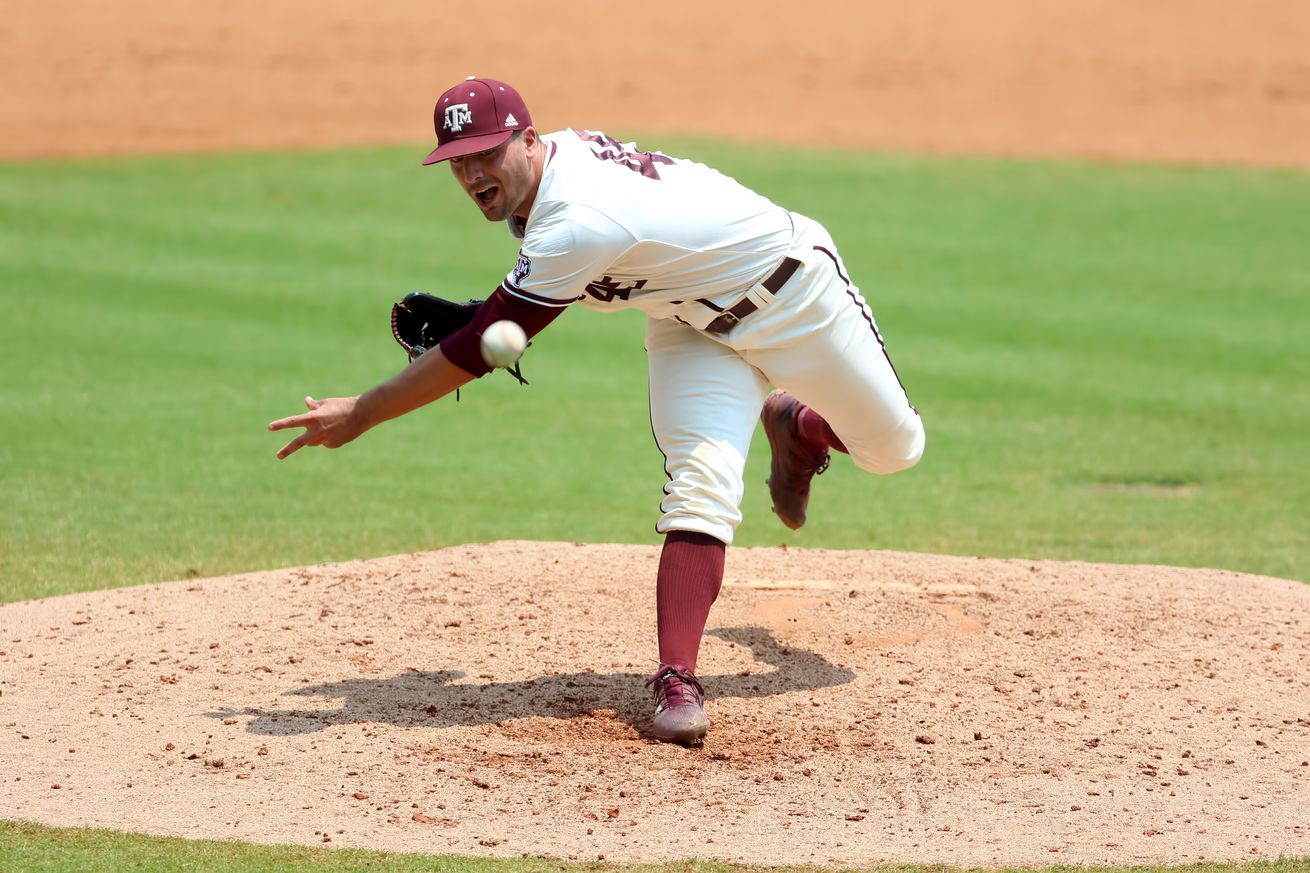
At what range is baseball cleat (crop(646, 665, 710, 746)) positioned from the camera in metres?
4.73

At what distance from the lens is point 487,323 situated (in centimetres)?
452

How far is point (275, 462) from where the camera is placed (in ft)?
30.6

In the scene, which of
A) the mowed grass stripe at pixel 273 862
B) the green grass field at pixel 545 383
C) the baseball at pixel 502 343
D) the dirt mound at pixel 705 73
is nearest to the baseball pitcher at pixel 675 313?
the baseball at pixel 502 343

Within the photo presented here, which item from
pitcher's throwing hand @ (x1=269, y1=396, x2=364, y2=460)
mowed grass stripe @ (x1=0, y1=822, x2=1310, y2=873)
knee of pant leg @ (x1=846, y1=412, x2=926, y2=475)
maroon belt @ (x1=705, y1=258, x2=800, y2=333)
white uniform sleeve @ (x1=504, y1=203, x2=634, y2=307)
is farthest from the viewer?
knee of pant leg @ (x1=846, y1=412, x2=926, y2=475)

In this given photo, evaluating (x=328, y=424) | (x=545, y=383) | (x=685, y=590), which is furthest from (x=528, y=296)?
(x=545, y=383)

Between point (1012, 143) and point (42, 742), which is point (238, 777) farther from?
point (1012, 143)

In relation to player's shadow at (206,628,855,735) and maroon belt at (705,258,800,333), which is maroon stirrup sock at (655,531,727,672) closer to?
player's shadow at (206,628,855,735)

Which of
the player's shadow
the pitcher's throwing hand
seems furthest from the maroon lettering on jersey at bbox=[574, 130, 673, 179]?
the player's shadow

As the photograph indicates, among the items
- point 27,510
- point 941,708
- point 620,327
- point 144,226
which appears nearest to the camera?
point 941,708

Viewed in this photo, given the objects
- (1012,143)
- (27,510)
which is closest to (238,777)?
(27,510)

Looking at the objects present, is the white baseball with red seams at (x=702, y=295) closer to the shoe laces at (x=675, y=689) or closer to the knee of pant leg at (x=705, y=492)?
the knee of pant leg at (x=705, y=492)

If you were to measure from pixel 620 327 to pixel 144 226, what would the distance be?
5146 millimetres

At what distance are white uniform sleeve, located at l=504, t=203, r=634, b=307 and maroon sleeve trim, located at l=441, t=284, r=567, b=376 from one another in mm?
27

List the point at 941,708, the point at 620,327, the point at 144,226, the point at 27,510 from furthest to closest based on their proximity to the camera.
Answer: the point at 144,226 < the point at 620,327 < the point at 27,510 < the point at 941,708
